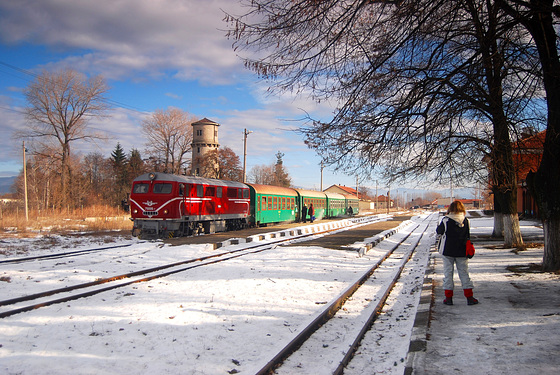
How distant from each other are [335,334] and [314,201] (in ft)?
108

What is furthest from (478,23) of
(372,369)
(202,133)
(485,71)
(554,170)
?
(202,133)

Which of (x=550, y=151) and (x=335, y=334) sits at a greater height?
(x=550, y=151)

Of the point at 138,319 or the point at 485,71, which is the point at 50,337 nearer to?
the point at 138,319

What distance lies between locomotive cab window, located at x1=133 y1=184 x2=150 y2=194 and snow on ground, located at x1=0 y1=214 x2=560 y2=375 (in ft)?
28.0

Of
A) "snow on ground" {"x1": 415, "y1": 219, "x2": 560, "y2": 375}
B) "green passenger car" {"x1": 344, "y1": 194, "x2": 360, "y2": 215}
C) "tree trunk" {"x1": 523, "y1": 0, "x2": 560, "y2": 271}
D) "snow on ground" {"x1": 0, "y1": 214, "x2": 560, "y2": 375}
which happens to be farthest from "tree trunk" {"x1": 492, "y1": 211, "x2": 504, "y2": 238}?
"green passenger car" {"x1": 344, "y1": 194, "x2": 360, "y2": 215}

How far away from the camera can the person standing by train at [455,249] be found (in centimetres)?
631

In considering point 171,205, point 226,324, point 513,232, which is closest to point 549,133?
point 513,232

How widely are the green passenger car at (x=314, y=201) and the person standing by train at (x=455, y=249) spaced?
2749cm

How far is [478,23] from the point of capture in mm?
7523

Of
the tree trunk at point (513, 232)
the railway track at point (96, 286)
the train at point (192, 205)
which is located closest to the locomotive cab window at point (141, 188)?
the train at point (192, 205)

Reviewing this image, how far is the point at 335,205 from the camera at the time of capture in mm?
45469

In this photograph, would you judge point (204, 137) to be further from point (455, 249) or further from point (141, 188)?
→ point (455, 249)

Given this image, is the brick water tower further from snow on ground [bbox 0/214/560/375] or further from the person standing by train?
the person standing by train

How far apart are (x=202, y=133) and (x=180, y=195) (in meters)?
45.2
